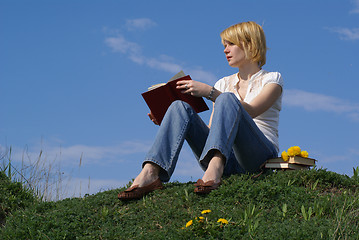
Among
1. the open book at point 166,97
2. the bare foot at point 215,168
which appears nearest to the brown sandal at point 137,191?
the bare foot at point 215,168

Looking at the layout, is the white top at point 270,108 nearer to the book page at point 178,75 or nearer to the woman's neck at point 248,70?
the woman's neck at point 248,70

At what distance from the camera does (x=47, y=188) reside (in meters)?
7.99

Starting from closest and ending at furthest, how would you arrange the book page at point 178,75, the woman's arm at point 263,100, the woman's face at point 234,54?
the book page at point 178,75 < the woman's arm at point 263,100 < the woman's face at point 234,54

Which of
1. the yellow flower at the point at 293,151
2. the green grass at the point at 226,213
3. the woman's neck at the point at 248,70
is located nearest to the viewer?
the green grass at the point at 226,213

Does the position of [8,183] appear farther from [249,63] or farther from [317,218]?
[317,218]

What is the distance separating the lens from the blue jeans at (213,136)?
511 centimetres

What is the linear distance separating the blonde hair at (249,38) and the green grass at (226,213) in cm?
174

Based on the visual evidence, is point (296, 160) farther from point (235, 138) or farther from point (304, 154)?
point (235, 138)

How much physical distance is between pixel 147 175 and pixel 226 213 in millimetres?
1160

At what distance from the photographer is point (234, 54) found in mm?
6031

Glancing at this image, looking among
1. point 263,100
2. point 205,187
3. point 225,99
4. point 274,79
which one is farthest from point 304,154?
point 205,187

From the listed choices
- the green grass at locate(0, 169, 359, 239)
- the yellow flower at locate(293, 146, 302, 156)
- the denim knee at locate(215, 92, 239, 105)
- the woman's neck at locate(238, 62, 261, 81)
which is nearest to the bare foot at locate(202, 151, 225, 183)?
the green grass at locate(0, 169, 359, 239)

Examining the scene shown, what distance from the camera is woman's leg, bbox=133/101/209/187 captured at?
17.2ft

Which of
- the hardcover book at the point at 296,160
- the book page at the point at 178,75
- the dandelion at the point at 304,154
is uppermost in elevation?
the book page at the point at 178,75
